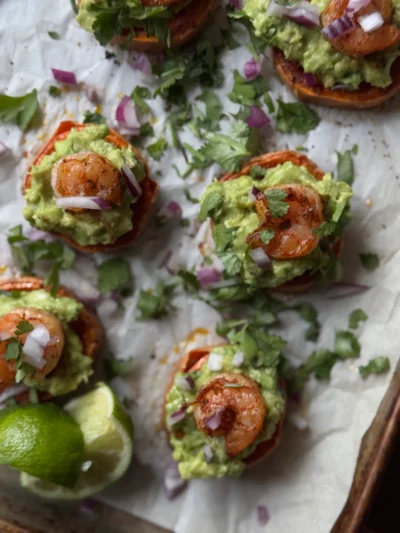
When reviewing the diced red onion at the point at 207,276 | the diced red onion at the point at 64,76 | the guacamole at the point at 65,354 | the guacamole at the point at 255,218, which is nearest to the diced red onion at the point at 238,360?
the guacamole at the point at 255,218

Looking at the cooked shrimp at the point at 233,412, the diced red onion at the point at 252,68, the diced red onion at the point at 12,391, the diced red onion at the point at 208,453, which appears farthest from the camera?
the diced red onion at the point at 252,68

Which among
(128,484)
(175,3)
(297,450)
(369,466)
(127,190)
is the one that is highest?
(175,3)

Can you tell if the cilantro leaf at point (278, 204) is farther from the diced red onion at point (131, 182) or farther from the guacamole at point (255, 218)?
the diced red onion at point (131, 182)

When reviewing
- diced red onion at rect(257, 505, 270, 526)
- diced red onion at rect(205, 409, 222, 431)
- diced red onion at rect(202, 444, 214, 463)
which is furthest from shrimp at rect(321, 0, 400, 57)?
diced red onion at rect(257, 505, 270, 526)

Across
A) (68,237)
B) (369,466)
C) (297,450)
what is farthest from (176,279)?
(369,466)

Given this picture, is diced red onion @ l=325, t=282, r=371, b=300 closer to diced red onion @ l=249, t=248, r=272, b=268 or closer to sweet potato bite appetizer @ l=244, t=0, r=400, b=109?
diced red onion @ l=249, t=248, r=272, b=268

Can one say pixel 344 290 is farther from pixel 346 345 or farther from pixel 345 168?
pixel 345 168

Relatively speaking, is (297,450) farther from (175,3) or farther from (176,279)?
(175,3)
